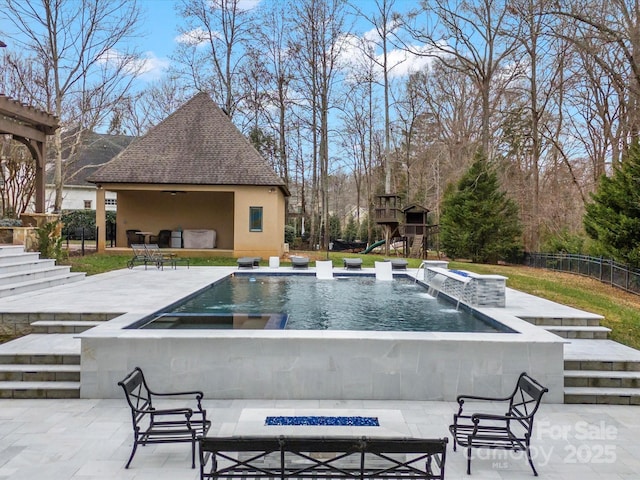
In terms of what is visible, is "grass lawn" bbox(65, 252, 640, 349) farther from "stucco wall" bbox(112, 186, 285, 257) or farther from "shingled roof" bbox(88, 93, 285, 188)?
"stucco wall" bbox(112, 186, 285, 257)

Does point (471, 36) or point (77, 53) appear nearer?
point (77, 53)

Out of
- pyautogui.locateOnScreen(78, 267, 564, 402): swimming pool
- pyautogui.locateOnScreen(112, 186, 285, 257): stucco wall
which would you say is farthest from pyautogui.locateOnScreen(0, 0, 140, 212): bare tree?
pyautogui.locateOnScreen(78, 267, 564, 402): swimming pool

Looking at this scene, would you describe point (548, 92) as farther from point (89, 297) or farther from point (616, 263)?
point (89, 297)

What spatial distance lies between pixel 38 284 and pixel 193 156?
33.9 feet

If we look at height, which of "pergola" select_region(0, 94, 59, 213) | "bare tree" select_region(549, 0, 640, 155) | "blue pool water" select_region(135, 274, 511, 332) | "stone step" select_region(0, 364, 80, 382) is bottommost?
"stone step" select_region(0, 364, 80, 382)

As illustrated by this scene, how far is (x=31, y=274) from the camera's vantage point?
10.8m

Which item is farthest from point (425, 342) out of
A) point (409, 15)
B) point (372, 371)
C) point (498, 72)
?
point (498, 72)

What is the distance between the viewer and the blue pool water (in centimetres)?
722

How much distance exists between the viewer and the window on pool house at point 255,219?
18.5 metres

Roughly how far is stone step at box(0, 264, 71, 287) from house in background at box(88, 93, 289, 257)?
6.54 metres

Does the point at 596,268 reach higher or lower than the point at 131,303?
higher

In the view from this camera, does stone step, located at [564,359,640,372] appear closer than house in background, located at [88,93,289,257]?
Yes

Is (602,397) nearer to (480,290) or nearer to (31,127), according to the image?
(480,290)

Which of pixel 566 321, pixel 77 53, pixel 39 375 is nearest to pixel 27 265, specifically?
pixel 39 375
